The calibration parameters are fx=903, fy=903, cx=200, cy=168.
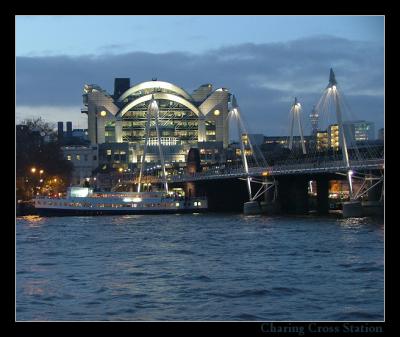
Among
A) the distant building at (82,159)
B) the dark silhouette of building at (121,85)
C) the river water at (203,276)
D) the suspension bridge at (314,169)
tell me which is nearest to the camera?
the river water at (203,276)

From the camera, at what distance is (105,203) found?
6906cm

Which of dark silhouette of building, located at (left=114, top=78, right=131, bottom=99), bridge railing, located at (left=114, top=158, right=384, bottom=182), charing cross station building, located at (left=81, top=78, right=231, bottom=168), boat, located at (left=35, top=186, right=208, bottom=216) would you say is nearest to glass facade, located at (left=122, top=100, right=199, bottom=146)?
charing cross station building, located at (left=81, top=78, right=231, bottom=168)

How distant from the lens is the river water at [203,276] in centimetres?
1869

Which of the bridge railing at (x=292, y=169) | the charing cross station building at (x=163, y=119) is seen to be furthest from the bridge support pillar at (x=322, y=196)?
the charing cross station building at (x=163, y=119)

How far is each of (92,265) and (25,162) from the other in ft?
197

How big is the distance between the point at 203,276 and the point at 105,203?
45.0 m

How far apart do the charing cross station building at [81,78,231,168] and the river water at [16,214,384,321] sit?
8910 cm

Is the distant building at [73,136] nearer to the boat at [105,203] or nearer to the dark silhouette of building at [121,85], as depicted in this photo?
the dark silhouette of building at [121,85]

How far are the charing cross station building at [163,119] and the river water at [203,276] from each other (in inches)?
3508

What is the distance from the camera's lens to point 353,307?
18.8 metres
